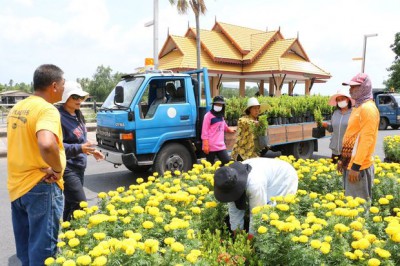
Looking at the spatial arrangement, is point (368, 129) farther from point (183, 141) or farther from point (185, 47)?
point (185, 47)

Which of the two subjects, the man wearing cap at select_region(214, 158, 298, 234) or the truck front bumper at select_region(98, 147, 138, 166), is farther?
the truck front bumper at select_region(98, 147, 138, 166)

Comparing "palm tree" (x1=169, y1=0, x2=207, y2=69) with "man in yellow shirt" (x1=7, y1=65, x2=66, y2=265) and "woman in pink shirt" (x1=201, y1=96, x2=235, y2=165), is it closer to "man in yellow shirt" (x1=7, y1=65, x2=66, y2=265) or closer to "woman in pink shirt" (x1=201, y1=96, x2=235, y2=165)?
"woman in pink shirt" (x1=201, y1=96, x2=235, y2=165)

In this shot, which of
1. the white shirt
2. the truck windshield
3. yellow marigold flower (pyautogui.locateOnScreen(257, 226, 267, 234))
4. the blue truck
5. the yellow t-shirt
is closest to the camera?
yellow marigold flower (pyautogui.locateOnScreen(257, 226, 267, 234))

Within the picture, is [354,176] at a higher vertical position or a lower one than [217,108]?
lower

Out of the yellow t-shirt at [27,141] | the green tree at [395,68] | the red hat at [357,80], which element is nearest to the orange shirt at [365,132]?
the red hat at [357,80]

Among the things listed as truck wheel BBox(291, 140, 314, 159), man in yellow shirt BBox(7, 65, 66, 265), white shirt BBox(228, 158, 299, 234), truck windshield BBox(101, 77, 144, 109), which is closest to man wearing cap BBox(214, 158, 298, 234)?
white shirt BBox(228, 158, 299, 234)

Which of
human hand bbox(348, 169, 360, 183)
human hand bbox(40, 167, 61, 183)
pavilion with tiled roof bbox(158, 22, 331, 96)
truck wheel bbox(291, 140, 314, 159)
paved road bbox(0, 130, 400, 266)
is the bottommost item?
paved road bbox(0, 130, 400, 266)

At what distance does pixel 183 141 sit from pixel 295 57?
1998 centimetres

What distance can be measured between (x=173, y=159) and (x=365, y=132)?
3.90 metres

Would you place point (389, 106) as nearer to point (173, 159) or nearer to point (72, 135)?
point (173, 159)

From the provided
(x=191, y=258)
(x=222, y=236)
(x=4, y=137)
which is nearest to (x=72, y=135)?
(x=222, y=236)

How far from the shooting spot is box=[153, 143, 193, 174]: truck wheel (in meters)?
6.64

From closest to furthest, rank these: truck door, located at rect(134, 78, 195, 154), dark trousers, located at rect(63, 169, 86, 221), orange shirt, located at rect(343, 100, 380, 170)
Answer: orange shirt, located at rect(343, 100, 380, 170), dark trousers, located at rect(63, 169, 86, 221), truck door, located at rect(134, 78, 195, 154)

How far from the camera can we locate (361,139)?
3607 mm
